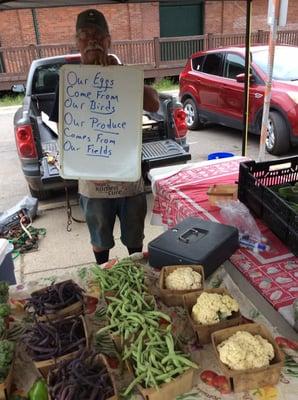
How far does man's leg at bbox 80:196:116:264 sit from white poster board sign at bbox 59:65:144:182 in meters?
0.43

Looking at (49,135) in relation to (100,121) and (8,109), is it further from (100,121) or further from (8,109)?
(8,109)

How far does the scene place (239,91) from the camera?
7.00 meters

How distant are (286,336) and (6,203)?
15.5ft

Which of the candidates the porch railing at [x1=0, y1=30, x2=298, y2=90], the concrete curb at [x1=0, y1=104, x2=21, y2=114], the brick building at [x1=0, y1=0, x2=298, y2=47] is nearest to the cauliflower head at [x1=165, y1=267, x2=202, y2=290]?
the concrete curb at [x1=0, y1=104, x2=21, y2=114]

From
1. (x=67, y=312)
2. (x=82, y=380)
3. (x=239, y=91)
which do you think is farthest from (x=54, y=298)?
(x=239, y=91)

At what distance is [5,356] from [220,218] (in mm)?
1401

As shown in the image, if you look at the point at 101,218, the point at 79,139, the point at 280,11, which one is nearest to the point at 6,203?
the point at 101,218

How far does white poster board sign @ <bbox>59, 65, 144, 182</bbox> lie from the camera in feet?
6.57

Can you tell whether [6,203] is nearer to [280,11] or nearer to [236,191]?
[236,191]

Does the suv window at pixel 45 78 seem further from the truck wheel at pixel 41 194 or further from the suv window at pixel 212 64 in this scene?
the suv window at pixel 212 64

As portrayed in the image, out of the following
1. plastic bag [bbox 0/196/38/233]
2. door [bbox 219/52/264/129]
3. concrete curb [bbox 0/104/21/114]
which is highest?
door [bbox 219/52/264/129]

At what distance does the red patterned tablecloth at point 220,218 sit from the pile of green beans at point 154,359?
20.9 inches

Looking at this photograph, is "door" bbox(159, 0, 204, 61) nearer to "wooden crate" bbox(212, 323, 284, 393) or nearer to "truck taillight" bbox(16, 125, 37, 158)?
"truck taillight" bbox(16, 125, 37, 158)

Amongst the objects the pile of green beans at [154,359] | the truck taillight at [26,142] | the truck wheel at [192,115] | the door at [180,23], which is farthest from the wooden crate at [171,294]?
the door at [180,23]
